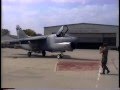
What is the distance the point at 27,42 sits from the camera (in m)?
31.1

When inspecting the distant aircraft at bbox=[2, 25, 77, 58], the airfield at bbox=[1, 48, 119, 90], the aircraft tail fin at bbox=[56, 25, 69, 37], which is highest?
the aircraft tail fin at bbox=[56, 25, 69, 37]

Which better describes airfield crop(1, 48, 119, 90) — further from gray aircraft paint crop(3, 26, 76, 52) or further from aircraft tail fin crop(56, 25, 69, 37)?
aircraft tail fin crop(56, 25, 69, 37)

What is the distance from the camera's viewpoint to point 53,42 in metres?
28.0

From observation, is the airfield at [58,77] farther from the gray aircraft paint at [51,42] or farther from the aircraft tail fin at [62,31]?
the aircraft tail fin at [62,31]

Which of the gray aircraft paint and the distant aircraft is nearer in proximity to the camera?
the distant aircraft

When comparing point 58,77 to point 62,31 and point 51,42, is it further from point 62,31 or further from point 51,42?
point 51,42

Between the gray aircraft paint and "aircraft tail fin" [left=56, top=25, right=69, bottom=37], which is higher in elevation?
"aircraft tail fin" [left=56, top=25, right=69, bottom=37]

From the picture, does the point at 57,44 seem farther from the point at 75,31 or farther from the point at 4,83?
the point at 4,83

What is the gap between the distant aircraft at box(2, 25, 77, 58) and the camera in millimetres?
26527

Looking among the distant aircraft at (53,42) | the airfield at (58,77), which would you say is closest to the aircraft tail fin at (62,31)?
the distant aircraft at (53,42)

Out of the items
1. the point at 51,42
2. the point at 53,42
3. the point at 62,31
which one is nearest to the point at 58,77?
the point at 62,31

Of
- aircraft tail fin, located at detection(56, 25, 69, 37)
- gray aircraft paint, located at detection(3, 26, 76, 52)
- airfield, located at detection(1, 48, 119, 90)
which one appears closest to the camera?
airfield, located at detection(1, 48, 119, 90)

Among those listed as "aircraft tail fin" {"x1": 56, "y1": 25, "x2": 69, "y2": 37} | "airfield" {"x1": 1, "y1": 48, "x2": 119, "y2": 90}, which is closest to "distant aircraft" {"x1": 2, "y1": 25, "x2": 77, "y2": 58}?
"aircraft tail fin" {"x1": 56, "y1": 25, "x2": 69, "y2": 37}

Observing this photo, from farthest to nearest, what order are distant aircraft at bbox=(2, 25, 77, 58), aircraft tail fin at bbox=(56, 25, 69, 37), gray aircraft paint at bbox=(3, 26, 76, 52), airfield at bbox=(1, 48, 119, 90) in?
aircraft tail fin at bbox=(56, 25, 69, 37) < gray aircraft paint at bbox=(3, 26, 76, 52) < distant aircraft at bbox=(2, 25, 77, 58) < airfield at bbox=(1, 48, 119, 90)
